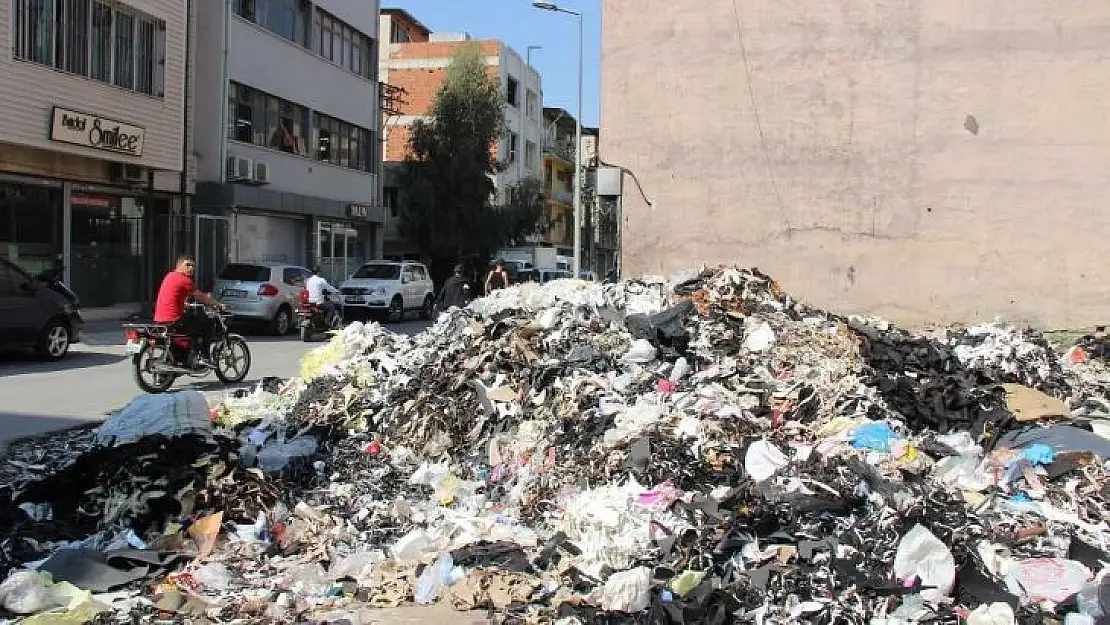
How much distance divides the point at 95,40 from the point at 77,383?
11702mm

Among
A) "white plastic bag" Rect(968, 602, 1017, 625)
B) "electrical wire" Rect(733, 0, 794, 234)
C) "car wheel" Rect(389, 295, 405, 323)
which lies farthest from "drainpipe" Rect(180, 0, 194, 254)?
"white plastic bag" Rect(968, 602, 1017, 625)

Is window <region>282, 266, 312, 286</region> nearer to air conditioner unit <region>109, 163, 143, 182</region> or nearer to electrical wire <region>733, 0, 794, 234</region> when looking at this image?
air conditioner unit <region>109, 163, 143, 182</region>

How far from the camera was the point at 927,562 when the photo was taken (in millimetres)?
4969

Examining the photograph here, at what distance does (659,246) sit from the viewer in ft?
49.7

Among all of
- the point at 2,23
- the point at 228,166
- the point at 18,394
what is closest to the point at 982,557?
the point at 18,394

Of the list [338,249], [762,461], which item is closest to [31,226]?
[338,249]

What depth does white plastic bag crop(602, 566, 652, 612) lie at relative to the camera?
16.1ft

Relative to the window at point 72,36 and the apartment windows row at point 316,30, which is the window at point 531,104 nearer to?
the apartment windows row at point 316,30

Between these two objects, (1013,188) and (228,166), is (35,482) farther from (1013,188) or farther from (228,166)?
(228,166)

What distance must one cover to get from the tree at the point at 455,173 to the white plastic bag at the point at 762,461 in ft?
115

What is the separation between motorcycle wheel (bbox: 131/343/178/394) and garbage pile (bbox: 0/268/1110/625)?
2244 mm

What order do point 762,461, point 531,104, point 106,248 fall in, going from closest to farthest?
point 762,461
point 106,248
point 531,104

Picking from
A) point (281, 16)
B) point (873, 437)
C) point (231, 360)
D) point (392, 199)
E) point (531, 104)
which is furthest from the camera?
point (531, 104)

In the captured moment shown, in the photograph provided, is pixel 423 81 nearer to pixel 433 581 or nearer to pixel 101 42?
pixel 101 42
